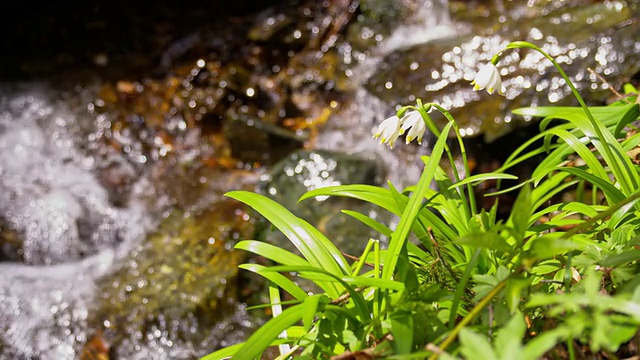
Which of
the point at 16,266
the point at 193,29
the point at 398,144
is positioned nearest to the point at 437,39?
the point at 398,144

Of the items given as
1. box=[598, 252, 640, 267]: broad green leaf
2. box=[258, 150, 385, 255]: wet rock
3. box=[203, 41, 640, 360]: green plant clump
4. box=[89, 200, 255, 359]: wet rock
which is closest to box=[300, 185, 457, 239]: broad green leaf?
box=[203, 41, 640, 360]: green plant clump

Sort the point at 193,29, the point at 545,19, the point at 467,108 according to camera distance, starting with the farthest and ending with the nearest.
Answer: the point at 193,29
the point at 545,19
the point at 467,108

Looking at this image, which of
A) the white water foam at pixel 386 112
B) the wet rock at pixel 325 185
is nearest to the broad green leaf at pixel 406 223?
the wet rock at pixel 325 185

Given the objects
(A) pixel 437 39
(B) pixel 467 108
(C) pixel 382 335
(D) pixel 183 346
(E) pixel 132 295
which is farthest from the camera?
(A) pixel 437 39

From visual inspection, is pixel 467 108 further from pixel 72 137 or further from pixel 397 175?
pixel 72 137

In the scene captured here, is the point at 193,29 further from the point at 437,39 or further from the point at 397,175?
the point at 397,175

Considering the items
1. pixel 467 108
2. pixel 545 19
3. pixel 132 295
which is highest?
pixel 545 19

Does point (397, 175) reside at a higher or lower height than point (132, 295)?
higher

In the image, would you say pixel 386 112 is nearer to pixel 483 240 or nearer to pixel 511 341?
pixel 483 240

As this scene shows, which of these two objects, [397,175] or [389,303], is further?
[397,175]
